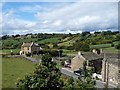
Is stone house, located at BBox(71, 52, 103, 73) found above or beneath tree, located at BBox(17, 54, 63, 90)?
beneath

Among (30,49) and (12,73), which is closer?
(12,73)

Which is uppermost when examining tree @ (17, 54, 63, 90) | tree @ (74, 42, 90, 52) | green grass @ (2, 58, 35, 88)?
tree @ (17, 54, 63, 90)

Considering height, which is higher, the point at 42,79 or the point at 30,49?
the point at 42,79

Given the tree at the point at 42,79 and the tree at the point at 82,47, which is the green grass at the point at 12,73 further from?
the tree at the point at 82,47

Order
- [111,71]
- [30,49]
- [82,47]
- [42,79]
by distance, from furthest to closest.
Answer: [30,49] → [82,47] → [111,71] → [42,79]

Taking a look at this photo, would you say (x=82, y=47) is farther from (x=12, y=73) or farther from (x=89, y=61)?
(x=12, y=73)

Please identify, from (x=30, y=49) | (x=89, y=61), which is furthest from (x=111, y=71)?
(x=30, y=49)

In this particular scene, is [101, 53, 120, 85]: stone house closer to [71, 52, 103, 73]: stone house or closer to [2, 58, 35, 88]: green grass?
[71, 52, 103, 73]: stone house

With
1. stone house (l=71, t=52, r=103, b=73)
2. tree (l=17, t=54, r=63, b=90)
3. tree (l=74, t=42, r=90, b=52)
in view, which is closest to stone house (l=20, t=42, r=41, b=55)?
tree (l=74, t=42, r=90, b=52)

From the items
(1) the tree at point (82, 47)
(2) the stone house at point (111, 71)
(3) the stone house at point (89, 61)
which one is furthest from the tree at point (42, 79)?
(1) the tree at point (82, 47)

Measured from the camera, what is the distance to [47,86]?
55.3 feet

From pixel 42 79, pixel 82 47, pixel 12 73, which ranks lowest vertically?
pixel 12 73

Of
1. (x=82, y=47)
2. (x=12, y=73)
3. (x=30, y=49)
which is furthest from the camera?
(x=30, y=49)

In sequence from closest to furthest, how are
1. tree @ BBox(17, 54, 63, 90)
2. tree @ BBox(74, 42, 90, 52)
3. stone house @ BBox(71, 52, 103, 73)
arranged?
tree @ BBox(17, 54, 63, 90) < stone house @ BBox(71, 52, 103, 73) < tree @ BBox(74, 42, 90, 52)
